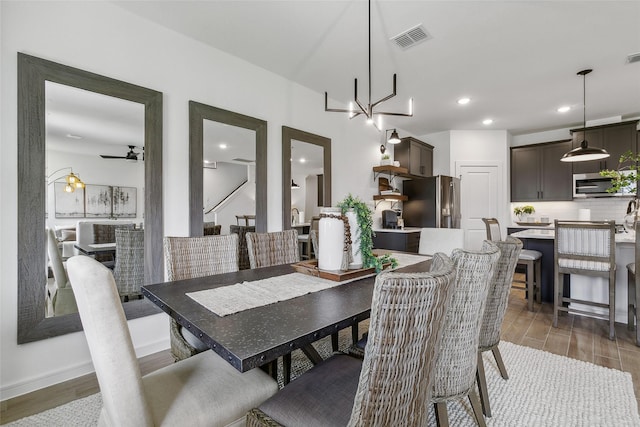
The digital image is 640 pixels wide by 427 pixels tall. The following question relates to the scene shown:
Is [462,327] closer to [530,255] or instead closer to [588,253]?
[588,253]

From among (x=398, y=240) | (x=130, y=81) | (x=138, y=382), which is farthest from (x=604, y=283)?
(x=130, y=81)

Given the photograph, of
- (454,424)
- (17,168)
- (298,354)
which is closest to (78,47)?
(17,168)

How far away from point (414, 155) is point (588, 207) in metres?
3.18

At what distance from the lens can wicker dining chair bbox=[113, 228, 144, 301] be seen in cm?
230

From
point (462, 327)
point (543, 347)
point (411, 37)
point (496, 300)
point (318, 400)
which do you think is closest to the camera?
point (318, 400)

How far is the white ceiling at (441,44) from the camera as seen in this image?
225 cm

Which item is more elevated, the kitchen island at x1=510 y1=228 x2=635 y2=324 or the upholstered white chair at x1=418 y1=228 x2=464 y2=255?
the upholstered white chair at x1=418 y1=228 x2=464 y2=255

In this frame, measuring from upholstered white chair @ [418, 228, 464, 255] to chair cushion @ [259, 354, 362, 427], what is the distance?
1.97 m

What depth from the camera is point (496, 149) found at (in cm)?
556

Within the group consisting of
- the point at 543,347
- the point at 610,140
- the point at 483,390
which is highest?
the point at 610,140

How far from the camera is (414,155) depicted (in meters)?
5.24

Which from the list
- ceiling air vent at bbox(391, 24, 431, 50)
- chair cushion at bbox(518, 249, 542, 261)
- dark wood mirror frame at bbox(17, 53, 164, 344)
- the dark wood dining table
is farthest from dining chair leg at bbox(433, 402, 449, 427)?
chair cushion at bbox(518, 249, 542, 261)

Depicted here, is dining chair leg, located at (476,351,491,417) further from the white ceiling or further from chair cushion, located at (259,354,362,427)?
the white ceiling

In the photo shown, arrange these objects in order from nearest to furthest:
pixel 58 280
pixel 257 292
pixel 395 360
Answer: pixel 395 360 < pixel 257 292 < pixel 58 280
